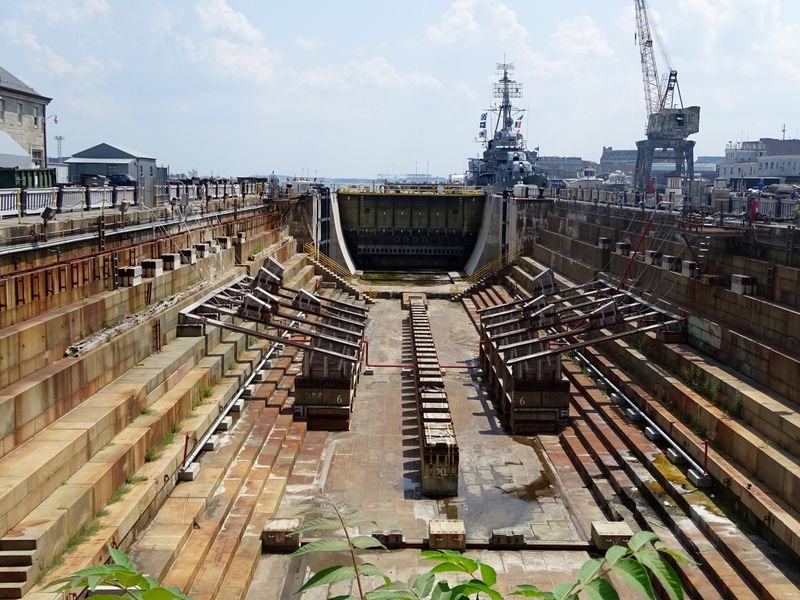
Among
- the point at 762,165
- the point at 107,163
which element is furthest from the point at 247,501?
the point at 762,165

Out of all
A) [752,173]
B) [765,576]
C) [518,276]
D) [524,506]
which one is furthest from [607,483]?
[752,173]

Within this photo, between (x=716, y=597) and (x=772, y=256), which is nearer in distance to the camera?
(x=716, y=597)

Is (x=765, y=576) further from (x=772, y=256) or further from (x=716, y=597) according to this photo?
(x=772, y=256)

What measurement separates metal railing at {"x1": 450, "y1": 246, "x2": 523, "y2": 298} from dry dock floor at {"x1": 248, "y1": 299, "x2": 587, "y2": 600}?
18968 mm

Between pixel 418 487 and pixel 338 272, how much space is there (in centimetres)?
3242

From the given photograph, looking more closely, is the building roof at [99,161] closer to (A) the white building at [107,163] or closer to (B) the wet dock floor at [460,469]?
(A) the white building at [107,163]

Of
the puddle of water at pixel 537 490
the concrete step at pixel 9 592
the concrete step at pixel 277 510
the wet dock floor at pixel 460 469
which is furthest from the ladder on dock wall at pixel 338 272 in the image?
the concrete step at pixel 9 592

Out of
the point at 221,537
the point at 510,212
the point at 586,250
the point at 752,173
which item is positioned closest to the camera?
the point at 221,537

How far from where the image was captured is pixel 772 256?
19297 millimetres

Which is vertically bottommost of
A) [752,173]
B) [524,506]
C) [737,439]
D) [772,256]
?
[524,506]

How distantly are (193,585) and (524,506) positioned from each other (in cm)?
683

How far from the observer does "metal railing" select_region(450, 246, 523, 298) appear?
4453 centimetres

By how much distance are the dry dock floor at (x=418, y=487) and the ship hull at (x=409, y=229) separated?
28.7m

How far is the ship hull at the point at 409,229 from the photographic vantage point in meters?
53.9
